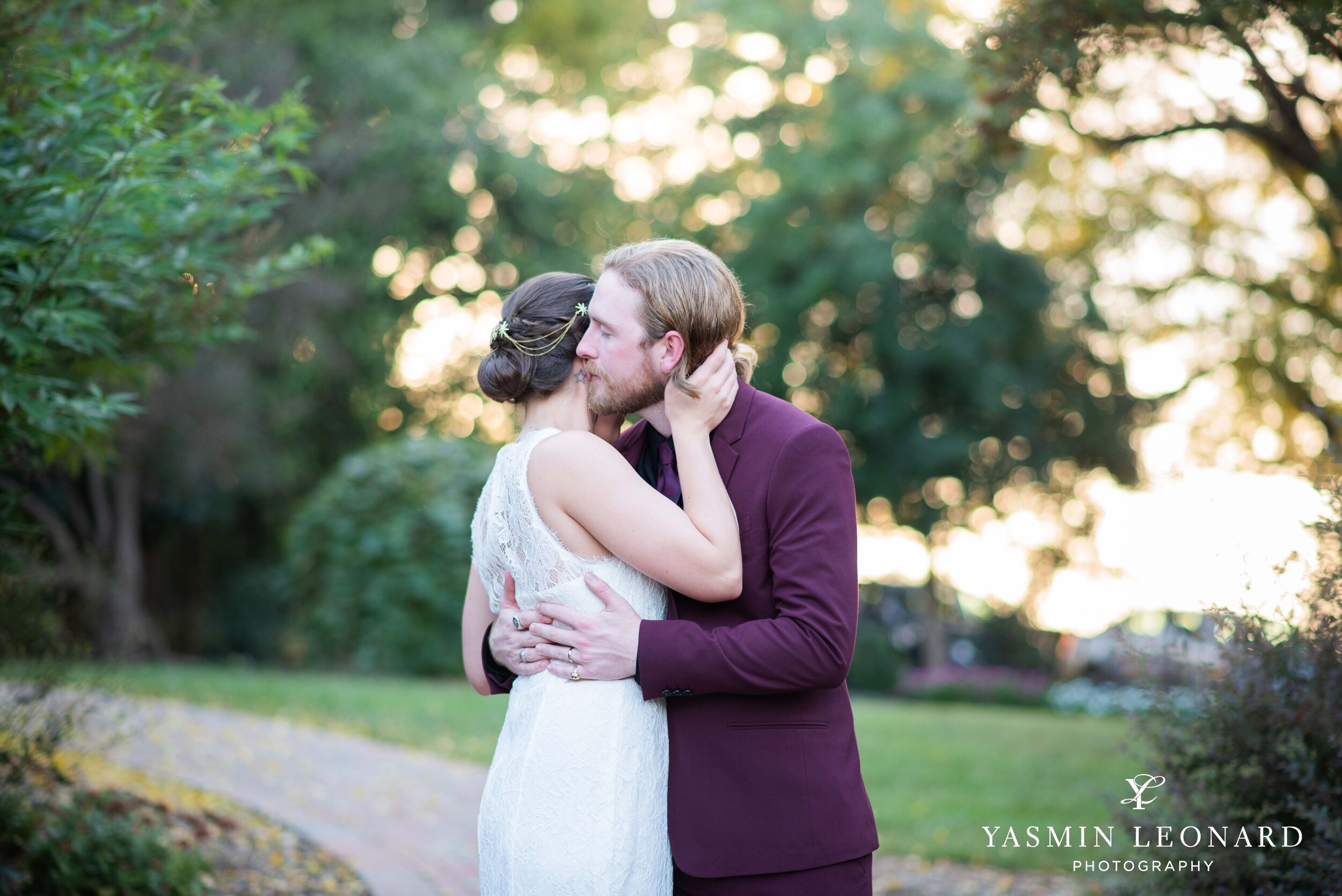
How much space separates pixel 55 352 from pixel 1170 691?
182 inches

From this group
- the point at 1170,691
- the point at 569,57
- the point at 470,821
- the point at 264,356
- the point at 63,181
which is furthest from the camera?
the point at 569,57

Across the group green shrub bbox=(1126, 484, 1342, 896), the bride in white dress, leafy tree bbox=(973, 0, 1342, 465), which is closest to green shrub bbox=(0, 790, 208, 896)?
the bride in white dress

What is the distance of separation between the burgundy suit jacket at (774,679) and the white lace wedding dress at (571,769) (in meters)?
0.06

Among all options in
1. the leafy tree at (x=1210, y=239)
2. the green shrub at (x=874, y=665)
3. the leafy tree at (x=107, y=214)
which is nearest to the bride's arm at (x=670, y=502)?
the leafy tree at (x=107, y=214)

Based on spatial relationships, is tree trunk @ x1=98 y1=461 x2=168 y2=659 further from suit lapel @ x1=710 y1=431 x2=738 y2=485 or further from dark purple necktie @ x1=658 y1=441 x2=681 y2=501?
suit lapel @ x1=710 y1=431 x2=738 y2=485

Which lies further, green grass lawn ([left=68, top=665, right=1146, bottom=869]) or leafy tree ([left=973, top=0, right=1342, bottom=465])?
leafy tree ([left=973, top=0, right=1342, bottom=465])

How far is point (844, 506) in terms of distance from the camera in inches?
95.3

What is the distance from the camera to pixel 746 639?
2342 millimetres

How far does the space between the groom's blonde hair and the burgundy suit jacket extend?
222 millimetres

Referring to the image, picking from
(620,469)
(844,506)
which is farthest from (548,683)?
(844,506)

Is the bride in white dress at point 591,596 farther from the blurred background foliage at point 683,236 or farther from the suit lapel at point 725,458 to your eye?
the blurred background foliage at point 683,236

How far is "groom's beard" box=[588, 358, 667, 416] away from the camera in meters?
2.59

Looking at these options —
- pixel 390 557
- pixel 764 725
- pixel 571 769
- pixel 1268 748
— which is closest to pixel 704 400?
pixel 764 725

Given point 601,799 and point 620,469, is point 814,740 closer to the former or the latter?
point 601,799
